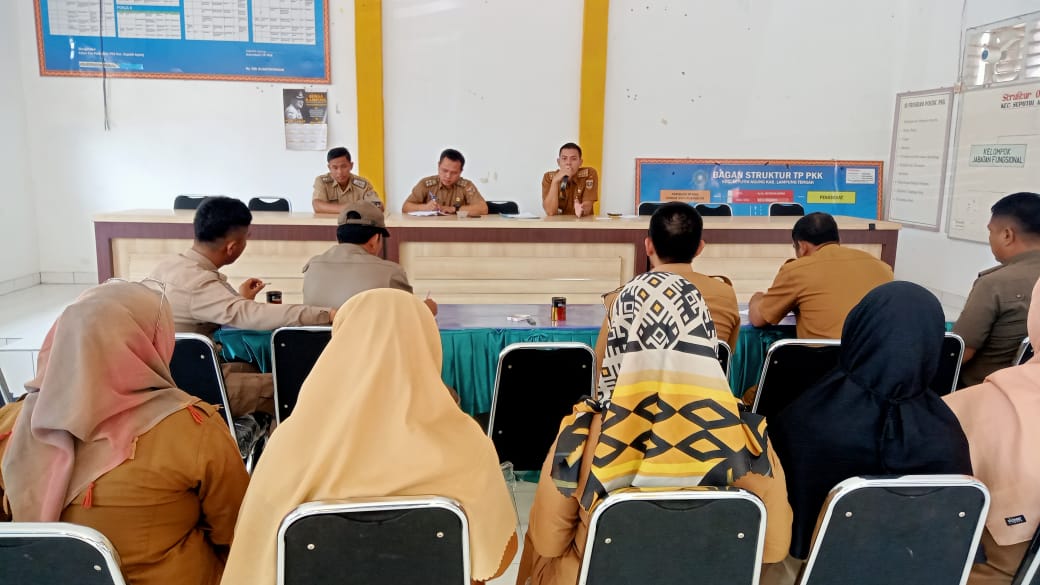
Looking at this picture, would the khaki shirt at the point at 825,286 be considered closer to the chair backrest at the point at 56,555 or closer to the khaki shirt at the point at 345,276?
the khaki shirt at the point at 345,276

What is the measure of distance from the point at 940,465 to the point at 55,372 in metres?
1.70

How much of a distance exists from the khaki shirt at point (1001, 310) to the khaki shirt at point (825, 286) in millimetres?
317

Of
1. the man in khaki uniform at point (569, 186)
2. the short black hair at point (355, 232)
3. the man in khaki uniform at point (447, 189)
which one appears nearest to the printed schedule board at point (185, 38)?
the man in khaki uniform at point (447, 189)

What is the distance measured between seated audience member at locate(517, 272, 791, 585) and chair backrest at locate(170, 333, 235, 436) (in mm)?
1371

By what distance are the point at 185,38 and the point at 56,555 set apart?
5967mm

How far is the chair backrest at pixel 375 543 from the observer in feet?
3.76

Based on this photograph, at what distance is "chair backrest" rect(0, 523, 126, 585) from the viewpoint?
3.52 feet

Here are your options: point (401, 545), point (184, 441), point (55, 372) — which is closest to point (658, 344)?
point (401, 545)

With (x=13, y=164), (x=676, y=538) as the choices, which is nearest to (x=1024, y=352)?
(x=676, y=538)

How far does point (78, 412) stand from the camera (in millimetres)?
1187

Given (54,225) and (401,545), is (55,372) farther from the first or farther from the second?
(54,225)

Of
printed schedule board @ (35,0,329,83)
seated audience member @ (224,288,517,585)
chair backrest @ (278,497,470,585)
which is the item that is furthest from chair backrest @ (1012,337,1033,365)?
printed schedule board @ (35,0,329,83)

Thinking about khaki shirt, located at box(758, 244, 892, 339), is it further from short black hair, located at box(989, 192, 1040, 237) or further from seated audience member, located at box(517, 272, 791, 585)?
seated audience member, located at box(517, 272, 791, 585)

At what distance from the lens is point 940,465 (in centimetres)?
140
